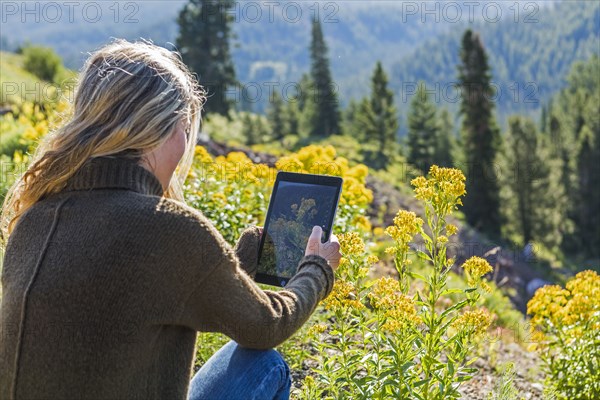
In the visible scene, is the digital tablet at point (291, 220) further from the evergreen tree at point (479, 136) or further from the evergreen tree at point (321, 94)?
the evergreen tree at point (321, 94)

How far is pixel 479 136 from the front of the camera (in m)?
29.5

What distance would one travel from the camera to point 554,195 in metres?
Result: 34.6

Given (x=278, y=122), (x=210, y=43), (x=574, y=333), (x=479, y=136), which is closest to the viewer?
(x=574, y=333)

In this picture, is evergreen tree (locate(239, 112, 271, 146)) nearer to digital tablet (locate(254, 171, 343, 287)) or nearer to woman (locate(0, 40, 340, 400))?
digital tablet (locate(254, 171, 343, 287))

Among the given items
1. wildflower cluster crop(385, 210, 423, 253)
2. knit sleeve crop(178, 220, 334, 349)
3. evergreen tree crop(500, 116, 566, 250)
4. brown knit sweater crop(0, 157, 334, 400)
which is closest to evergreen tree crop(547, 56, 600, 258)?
evergreen tree crop(500, 116, 566, 250)

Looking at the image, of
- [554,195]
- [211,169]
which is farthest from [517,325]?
[554,195]

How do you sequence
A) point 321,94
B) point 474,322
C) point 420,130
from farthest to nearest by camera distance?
point 321,94
point 420,130
point 474,322

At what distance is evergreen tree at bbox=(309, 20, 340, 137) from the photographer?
38.8 m

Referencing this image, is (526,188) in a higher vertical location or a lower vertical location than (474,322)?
lower

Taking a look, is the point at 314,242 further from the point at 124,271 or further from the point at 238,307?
the point at 124,271

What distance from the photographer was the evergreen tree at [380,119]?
3688 centimetres

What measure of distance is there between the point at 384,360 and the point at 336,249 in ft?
2.49

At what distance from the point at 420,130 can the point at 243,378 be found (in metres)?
35.0

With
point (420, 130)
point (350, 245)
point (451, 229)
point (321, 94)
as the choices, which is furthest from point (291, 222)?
Answer: point (321, 94)
